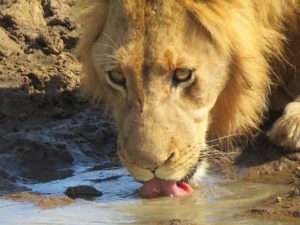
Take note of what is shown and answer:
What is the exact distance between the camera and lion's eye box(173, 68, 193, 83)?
228 inches

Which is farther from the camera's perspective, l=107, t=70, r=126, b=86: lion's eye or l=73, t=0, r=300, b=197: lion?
l=107, t=70, r=126, b=86: lion's eye

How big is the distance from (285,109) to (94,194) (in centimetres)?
143

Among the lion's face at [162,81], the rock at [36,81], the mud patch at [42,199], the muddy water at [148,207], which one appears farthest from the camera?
the rock at [36,81]

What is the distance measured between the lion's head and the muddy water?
0.53ft

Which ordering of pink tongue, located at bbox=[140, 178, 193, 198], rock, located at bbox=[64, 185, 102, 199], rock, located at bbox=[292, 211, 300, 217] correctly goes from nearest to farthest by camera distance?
rock, located at bbox=[292, 211, 300, 217] < pink tongue, located at bbox=[140, 178, 193, 198] < rock, located at bbox=[64, 185, 102, 199]

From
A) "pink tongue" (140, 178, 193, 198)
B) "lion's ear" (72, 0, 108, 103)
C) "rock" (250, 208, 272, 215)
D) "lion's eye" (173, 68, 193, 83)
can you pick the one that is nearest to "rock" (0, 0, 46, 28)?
"lion's ear" (72, 0, 108, 103)

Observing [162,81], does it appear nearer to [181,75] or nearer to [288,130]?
[181,75]

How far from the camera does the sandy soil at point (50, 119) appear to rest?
248 inches

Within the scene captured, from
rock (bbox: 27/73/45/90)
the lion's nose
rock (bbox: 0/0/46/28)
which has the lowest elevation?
the lion's nose

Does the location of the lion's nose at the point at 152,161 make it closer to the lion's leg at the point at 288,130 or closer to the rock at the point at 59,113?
the lion's leg at the point at 288,130

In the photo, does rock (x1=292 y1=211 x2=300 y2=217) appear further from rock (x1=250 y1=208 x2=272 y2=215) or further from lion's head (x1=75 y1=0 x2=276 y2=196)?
lion's head (x1=75 y1=0 x2=276 y2=196)

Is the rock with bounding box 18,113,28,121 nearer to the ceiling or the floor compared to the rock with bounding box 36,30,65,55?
nearer to the floor

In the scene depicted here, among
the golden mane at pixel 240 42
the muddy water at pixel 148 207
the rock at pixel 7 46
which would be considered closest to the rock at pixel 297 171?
the muddy water at pixel 148 207

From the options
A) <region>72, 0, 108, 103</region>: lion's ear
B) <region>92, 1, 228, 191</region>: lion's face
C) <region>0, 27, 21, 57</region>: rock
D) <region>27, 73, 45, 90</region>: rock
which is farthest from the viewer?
<region>0, 27, 21, 57</region>: rock
